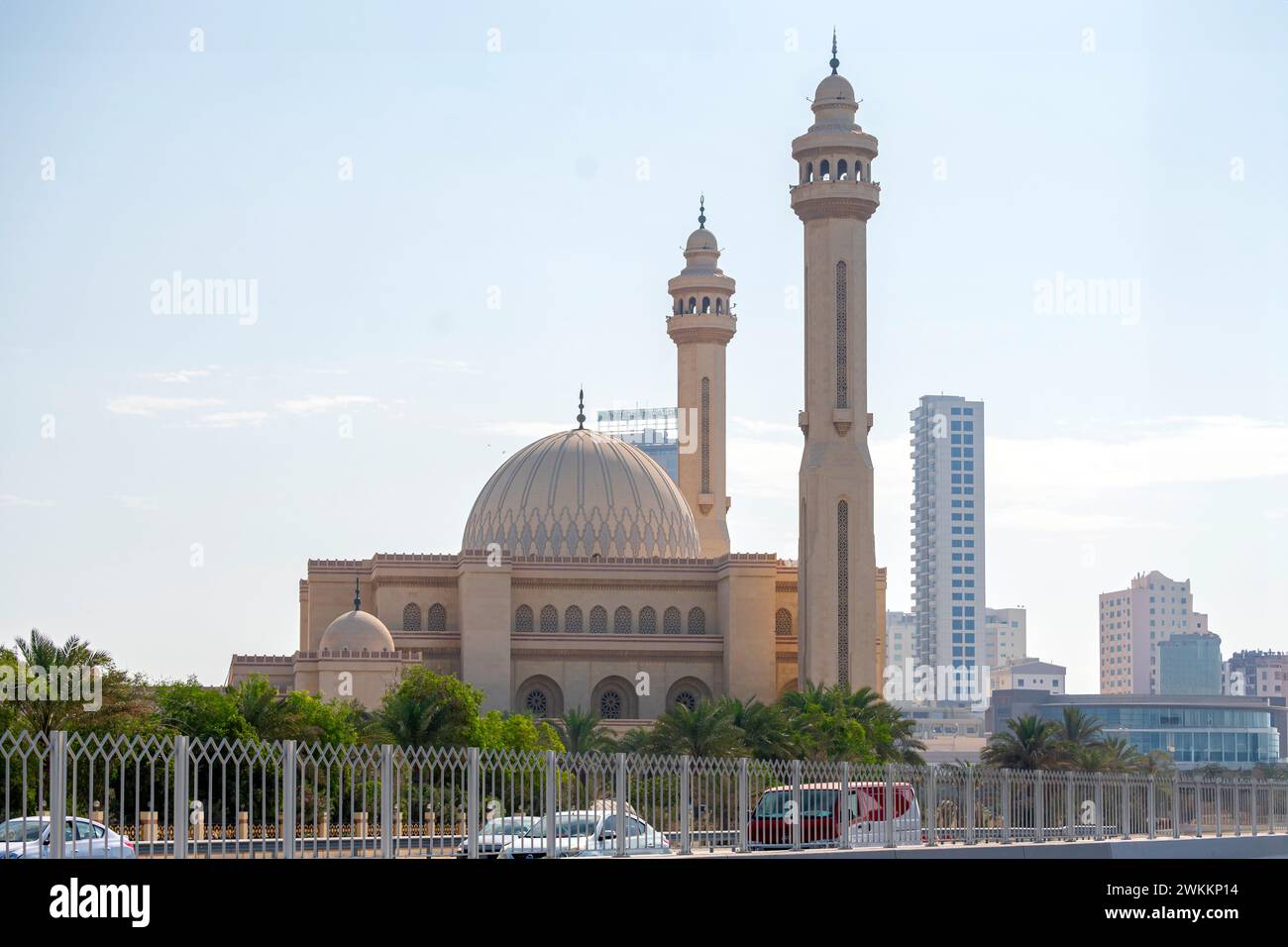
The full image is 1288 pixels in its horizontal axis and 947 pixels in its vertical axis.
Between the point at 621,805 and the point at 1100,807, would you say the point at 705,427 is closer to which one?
the point at 1100,807

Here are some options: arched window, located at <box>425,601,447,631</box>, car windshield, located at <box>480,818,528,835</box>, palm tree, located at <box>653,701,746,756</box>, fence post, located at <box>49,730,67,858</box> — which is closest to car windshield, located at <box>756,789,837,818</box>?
car windshield, located at <box>480,818,528,835</box>

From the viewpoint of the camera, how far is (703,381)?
59000 mm

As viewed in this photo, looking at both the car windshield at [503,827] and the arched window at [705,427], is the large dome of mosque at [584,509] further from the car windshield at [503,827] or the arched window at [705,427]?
the car windshield at [503,827]

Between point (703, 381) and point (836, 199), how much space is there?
1101cm

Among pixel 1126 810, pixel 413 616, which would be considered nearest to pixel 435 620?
pixel 413 616

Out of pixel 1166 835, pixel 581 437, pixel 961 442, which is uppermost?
pixel 961 442

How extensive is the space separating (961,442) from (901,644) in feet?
86.2

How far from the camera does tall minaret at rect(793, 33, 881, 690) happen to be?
49406mm

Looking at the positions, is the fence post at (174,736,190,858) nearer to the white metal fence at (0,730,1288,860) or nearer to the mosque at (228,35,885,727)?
the white metal fence at (0,730,1288,860)

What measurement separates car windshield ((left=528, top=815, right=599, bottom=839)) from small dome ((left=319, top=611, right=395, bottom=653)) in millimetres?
31472

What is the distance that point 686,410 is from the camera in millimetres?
59000

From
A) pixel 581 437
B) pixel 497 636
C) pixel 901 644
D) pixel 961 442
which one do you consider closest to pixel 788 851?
pixel 497 636

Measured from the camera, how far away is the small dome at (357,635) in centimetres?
4875
